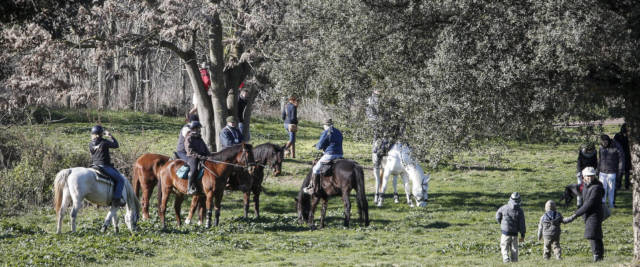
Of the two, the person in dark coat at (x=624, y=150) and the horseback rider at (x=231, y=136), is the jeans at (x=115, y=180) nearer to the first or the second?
the horseback rider at (x=231, y=136)

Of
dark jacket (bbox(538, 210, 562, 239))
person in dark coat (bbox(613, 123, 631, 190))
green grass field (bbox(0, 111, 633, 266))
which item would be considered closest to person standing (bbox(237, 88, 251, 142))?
green grass field (bbox(0, 111, 633, 266))

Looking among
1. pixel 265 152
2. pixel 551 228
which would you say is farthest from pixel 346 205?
pixel 551 228

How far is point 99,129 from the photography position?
1733cm

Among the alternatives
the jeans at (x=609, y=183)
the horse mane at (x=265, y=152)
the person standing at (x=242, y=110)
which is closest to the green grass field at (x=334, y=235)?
the jeans at (x=609, y=183)

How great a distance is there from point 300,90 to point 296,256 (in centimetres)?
541

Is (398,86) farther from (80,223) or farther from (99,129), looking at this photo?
(80,223)

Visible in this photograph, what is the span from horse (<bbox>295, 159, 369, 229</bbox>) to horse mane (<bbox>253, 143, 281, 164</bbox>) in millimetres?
1181

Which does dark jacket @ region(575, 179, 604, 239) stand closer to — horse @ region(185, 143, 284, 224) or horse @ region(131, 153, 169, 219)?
horse @ region(185, 143, 284, 224)

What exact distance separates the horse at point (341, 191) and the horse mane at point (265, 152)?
1.18m

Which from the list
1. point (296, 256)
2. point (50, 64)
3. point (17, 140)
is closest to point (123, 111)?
point (17, 140)

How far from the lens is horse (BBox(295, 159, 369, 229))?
739 inches

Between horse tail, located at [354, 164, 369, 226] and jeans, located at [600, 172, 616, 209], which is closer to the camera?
horse tail, located at [354, 164, 369, 226]

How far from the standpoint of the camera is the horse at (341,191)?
18781 millimetres

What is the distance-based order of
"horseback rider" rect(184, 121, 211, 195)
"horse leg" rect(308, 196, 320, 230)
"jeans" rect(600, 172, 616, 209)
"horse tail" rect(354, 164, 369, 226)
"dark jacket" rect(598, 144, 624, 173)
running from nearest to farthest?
"horse tail" rect(354, 164, 369, 226), "horseback rider" rect(184, 121, 211, 195), "horse leg" rect(308, 196, 320, 230), "dark jacket" rect(598, 144, 624, 173), "jeans" rect(600, 172, 616, 209)
